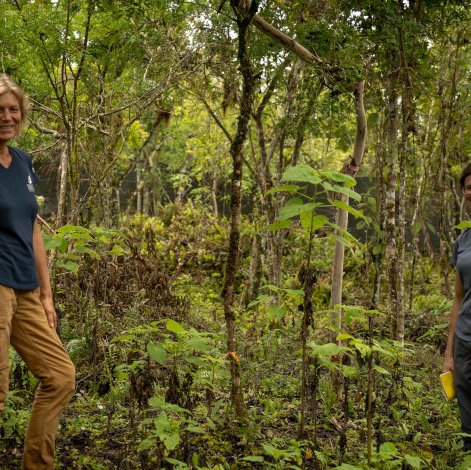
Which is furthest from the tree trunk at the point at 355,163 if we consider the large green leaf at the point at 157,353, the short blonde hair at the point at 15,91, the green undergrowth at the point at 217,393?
the short blonde hair at the point at 15,91

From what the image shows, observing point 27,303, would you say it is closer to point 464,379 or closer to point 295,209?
point 295,209

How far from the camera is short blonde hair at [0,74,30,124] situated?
2.93m

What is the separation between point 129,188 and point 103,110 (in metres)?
9.13

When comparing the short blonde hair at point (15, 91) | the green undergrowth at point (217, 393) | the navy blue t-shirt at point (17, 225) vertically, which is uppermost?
the short blonde hair at point (15, 91)

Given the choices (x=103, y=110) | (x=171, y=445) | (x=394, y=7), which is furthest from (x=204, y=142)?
(x=171, y=445)

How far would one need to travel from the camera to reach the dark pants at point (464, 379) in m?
3.42

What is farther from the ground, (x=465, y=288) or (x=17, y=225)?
(x=17, y=225)

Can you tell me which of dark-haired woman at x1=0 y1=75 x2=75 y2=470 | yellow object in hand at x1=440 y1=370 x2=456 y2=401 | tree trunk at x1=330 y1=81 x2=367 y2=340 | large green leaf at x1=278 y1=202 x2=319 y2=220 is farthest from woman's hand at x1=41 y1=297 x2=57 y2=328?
tree trunk at x1=330 y1=81 x2=367 y2=340

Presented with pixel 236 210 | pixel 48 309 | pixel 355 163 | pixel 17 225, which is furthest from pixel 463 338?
pixel 17 225

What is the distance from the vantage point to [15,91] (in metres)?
2.97

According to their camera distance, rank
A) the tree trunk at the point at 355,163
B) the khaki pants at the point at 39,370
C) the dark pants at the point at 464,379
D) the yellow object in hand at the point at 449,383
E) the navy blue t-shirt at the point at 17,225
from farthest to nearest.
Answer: the tree trunk at the point at 355,163
the yellow object in hand at the point at 449,383
the dark pants at the point at 464,379
the khaki pants at the point at 39,370
the navy blue t-shirt at the point at 17,225

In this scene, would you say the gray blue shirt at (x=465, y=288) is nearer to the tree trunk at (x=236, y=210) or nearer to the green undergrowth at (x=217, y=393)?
the green undergrowth at (x=217, y=393)

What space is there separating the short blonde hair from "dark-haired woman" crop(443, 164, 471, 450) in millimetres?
2389

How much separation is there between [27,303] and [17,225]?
373 millimetres
